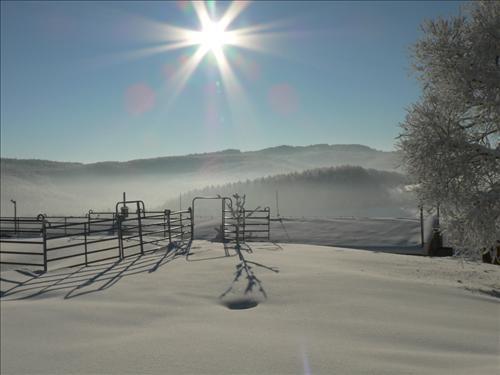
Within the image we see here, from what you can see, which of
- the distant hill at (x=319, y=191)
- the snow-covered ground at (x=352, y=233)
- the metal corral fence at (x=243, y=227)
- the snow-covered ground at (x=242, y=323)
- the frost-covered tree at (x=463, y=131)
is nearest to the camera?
the snow-covered ground at (x=242, y=323)

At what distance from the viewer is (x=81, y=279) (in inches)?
305

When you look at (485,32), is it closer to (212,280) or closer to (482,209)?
(482,209)

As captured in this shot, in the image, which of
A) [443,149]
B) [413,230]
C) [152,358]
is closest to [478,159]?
[443,149]

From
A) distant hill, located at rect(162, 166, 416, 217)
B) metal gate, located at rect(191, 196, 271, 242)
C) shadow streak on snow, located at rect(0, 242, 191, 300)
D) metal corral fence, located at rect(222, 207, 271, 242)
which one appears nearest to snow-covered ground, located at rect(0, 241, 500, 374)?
shadow streak on snow, located at rect(0, 242, 191, 300)

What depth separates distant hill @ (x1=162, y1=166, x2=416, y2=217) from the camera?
8144 centimetres

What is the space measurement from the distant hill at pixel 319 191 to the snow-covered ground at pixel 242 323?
68230 mm

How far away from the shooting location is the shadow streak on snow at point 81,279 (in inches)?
264

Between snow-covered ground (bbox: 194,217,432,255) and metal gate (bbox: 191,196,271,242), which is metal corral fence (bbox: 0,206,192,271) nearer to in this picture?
metal gate (bbox: 191,196,271,242)

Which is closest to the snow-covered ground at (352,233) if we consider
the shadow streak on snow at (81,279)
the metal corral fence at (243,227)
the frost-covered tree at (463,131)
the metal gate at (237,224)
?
the metal corral fence at (243,227)

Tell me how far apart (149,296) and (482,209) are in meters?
8.13

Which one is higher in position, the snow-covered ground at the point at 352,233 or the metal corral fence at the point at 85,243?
the metal corral fence at the point at 85,243

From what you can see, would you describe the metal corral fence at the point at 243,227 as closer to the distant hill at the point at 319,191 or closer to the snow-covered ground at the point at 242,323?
the snow-covered ground at the point at 242,323

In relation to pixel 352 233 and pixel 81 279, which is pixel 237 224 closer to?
pixel 81 279

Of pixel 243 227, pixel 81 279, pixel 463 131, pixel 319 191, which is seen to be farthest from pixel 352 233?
pixel 319 191
